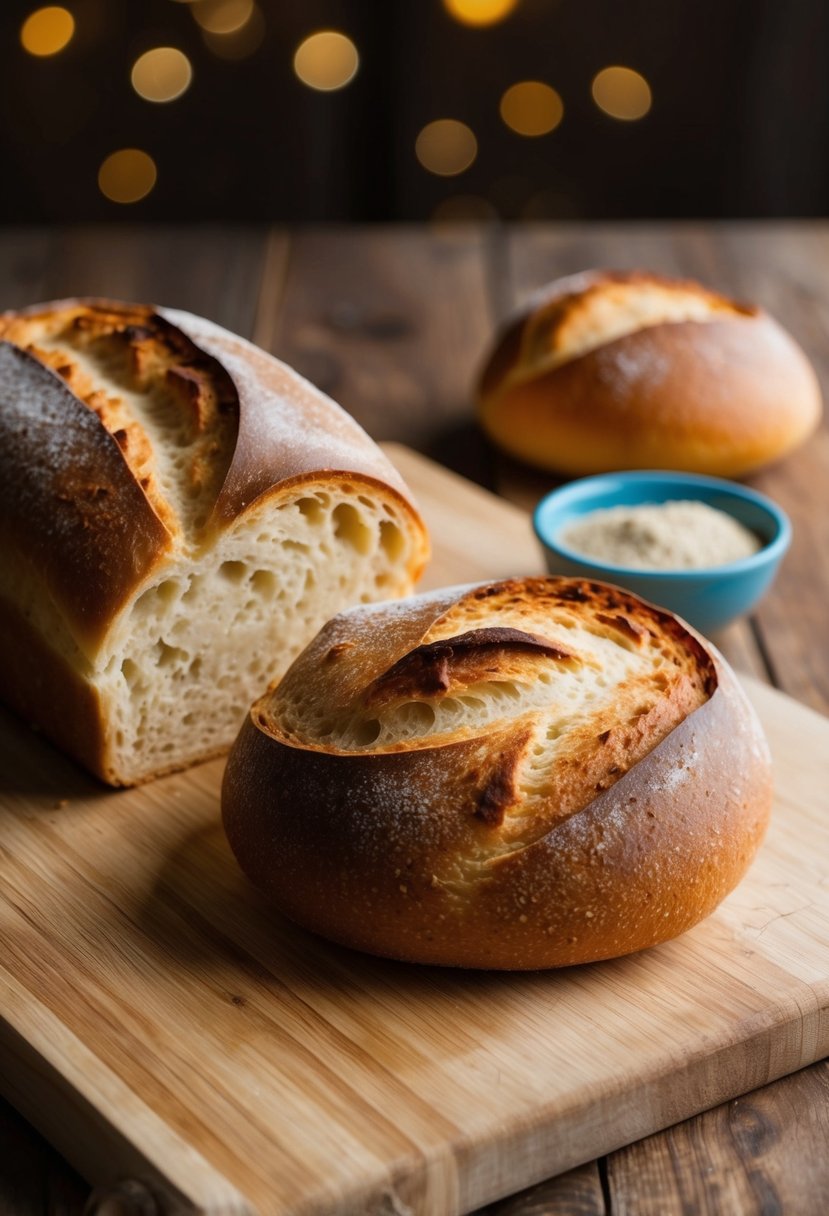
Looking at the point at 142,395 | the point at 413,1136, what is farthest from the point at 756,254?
the point at 413,1136

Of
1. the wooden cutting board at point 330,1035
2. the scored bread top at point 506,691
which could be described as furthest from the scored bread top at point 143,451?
the wooden cutting board at point 330,1035

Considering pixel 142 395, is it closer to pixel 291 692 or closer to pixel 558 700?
pixel 291 692

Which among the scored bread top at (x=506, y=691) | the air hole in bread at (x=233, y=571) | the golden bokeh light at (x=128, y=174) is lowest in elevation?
the golden bokeh light at (x=128, y=174)

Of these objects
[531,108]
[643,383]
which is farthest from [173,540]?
[531,108]

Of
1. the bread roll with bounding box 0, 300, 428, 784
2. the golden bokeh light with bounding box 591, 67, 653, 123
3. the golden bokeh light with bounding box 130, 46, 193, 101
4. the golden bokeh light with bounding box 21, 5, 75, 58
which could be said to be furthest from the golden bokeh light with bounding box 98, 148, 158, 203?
the bread roll with bounding box 0, 300, 428, 784

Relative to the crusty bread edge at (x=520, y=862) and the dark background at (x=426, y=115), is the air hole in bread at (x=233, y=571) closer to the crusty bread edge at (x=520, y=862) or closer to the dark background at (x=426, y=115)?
the crusty bread edge at (x=520, y=862)

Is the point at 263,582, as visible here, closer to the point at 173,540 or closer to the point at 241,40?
the point at 173,540
